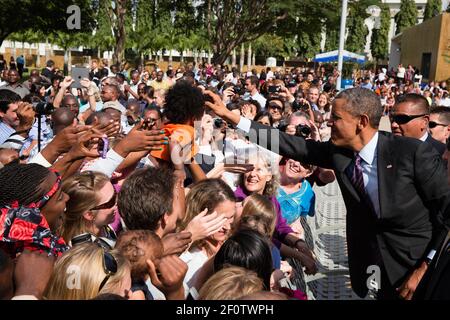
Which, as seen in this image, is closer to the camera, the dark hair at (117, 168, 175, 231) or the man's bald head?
the dark hair at (117, 168, 175, 231)

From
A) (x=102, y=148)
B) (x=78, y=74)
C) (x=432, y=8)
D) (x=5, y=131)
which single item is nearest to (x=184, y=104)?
(x=102, y=148)

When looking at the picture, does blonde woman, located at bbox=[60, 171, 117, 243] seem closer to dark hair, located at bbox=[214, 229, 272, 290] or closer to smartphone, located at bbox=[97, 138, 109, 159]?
smartphone, located at bbox=[97, 138, 109, 159]

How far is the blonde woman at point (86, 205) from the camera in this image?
319cm

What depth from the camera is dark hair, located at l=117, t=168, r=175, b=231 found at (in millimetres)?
3025

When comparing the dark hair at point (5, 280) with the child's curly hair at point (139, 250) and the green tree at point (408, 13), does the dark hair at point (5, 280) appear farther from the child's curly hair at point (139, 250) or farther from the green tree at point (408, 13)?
the green tree at point (408, 13)

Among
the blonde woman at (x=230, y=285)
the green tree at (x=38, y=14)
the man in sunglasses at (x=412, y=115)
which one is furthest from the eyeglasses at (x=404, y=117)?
the green tree at (x=38, y=14)

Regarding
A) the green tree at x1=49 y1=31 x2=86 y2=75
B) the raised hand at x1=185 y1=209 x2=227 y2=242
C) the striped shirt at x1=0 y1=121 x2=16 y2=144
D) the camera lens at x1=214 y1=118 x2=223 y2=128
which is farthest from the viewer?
the green tree at x1=49 y1=31 x2=86 y2=75

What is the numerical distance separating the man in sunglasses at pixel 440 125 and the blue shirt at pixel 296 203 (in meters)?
1.56

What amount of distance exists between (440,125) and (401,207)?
249 centimetres

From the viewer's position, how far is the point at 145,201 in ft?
9.96

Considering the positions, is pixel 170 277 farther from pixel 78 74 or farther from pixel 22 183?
pixel 78 74

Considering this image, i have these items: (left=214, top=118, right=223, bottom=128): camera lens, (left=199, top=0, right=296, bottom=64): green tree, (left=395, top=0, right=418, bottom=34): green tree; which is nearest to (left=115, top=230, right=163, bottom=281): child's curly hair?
(left=214, top=118, right=223, bottom=128): camera lens
